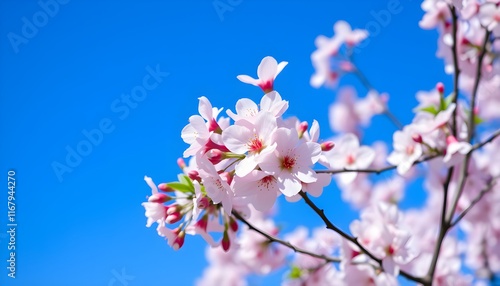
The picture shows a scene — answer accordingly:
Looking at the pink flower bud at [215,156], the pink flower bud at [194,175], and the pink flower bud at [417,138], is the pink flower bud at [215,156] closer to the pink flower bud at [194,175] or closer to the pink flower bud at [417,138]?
the pink flower bud at [194,175]

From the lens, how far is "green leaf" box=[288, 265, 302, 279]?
3.08m

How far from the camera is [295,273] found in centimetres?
309

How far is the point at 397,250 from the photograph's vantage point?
212 centimetres

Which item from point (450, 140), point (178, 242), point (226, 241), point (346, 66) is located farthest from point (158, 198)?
point (346, 66)

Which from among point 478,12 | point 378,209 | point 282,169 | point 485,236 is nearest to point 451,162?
point 378,209

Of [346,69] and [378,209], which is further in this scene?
[346,69]

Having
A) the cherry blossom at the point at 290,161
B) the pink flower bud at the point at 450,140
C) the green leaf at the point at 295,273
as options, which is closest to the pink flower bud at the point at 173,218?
the cherry blossom at the point at 290,161

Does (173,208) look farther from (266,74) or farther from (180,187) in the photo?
(266,74)

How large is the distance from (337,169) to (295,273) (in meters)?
1.32

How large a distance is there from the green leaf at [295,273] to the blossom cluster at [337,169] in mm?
24

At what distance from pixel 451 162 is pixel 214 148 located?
4.10 feet

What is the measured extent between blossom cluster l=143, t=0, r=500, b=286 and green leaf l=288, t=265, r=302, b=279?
0.08ft

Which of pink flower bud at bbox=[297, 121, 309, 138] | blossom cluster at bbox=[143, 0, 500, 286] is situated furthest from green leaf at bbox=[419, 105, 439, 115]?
pink flower bud at bbox=[297, 121, 309, 138]

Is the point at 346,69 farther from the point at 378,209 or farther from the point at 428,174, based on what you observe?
the point at 378,209
